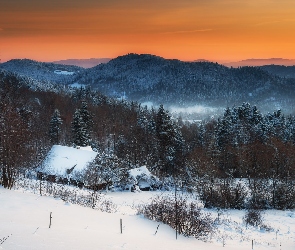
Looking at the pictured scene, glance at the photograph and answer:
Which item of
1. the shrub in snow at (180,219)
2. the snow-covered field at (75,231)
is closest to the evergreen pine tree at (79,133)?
the snow-covered field at (75,231)

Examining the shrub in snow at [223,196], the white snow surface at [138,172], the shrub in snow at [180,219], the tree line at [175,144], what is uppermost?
the tree line at [175,144]

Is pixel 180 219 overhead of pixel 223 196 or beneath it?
overhead

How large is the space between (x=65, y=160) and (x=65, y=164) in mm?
785

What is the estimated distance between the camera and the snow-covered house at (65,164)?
127 ft

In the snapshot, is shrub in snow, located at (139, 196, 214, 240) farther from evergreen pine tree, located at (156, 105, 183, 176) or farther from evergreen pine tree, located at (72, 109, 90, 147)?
evergreen pine tree, located at (72, 109, 90, 147)

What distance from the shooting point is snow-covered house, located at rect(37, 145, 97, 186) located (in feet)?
127

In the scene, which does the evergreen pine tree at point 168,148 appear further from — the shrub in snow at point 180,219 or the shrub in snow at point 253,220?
the shrub in snow at point 180,219

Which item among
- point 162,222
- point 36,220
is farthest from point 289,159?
Result: point 36,220

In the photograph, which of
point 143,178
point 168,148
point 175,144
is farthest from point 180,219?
point 175,144

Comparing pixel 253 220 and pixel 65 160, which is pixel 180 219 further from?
pixel 65 160

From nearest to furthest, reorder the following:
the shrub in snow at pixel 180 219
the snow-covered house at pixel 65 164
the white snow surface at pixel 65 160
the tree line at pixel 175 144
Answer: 1. the shrub in snow at pixel 180 219
2. the tree line at pixel 175 144
3. the snow-covered house at pixel 65 164
4. the white snow surface at pixel 65 160

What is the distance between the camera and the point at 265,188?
36.2 m

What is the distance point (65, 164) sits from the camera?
4056cm

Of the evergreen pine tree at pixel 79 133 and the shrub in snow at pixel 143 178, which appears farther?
the evergreen pine tree at pixel 79 133
